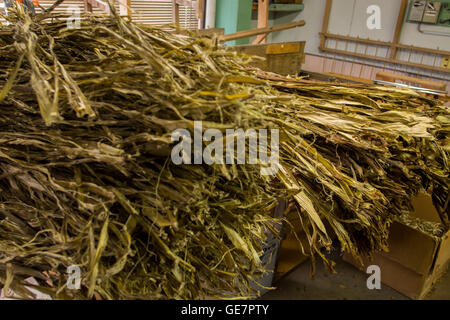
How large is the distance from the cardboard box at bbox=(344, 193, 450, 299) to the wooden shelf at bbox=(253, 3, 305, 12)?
3.16 meters

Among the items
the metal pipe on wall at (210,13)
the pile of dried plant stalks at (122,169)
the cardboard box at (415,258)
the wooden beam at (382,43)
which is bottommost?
the cardboard box at (415,258)

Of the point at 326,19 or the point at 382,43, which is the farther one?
the point at 326,19

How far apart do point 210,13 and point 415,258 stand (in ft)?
9.06

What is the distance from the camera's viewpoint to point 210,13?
11.1 feet

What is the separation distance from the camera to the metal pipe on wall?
3328mm

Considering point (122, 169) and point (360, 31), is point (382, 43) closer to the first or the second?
point (360, 31)

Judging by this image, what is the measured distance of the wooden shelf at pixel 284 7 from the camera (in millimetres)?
4340

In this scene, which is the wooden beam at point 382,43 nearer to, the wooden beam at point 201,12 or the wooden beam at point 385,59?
the wooden beam at point 385,59

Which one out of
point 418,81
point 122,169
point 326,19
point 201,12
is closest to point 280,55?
point 201,12

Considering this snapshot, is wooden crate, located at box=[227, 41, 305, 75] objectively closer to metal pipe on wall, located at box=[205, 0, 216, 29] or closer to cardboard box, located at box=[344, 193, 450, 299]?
metal pipe on wall, located at box=[205, 0, 216, 29]

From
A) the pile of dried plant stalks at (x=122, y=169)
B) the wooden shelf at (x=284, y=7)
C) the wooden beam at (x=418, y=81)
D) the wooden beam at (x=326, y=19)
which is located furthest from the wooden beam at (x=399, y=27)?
the pile of dried plant stalks at (x=122, y=169)

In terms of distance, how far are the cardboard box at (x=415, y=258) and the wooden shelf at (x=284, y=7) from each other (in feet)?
10.4

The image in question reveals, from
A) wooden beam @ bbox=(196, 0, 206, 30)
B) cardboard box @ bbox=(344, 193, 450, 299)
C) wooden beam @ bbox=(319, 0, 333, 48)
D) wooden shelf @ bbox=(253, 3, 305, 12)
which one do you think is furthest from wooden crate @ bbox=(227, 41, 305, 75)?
wooden beam @ bbox=(319, 0, 333, 48)

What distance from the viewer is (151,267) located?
0.73 m
